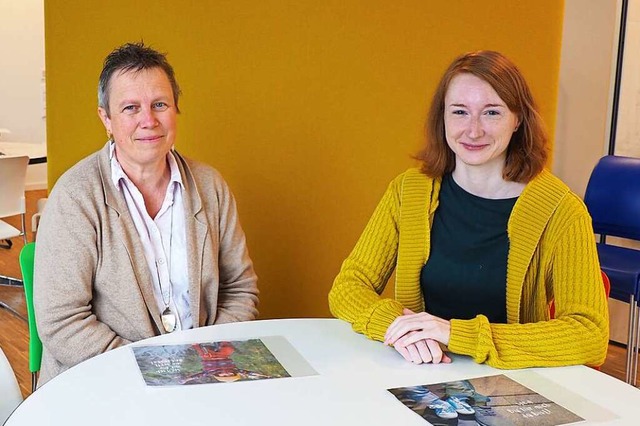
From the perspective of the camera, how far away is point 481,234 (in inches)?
83.0

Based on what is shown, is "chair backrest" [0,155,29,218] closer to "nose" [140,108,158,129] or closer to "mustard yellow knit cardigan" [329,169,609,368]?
"nose" [140,108,158,129]

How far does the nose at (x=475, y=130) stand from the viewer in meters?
2.04

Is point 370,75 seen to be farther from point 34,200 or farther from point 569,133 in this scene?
point 34,200

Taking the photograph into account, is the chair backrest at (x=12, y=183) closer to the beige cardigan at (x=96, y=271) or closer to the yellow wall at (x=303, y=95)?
the yellow wall at (x=303, y=95)

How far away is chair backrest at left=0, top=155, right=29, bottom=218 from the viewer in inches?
195

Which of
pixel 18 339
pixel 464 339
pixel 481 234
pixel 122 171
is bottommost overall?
pixel 18 339

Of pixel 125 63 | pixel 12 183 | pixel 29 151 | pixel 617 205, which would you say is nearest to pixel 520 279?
pixel 125 63

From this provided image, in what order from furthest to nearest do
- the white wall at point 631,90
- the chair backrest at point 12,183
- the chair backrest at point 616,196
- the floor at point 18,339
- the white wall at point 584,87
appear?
the chair backrest at point 12,183 → the white wall at point 584,87 → the white wall at point 631,90 → the chair backrest at point 616,196 → the floor at point 18,339

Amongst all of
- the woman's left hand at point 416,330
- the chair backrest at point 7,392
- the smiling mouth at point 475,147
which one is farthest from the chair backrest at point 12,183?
the woman's left hand at point 416,330

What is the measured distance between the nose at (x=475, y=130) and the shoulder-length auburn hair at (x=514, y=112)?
9cm

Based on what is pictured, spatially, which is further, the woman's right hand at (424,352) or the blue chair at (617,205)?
the blue chair at (617,205)

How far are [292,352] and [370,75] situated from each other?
152 centimetres

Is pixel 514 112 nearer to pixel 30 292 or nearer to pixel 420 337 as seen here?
pixel 420 337

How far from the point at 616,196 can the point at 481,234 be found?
7.45 ft
